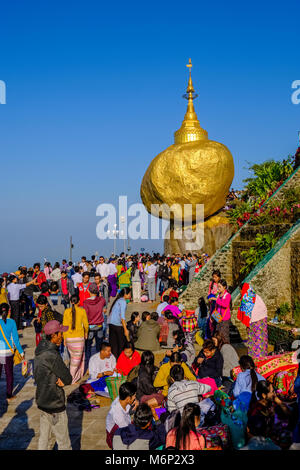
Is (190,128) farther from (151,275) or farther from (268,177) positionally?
(151,275)

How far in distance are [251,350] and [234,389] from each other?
3.33 metres

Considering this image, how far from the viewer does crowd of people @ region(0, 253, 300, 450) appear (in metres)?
4.47

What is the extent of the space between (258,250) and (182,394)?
350 inches

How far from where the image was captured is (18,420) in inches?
267

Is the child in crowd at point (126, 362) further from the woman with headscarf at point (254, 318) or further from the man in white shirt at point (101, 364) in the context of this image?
Answer: the woman with headscarf at point (254, 318)

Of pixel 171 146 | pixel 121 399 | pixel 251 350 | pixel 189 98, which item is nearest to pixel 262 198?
pixel 251 350

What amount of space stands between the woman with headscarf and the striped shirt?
328 cm

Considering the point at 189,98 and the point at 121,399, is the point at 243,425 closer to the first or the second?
the point at 121,399

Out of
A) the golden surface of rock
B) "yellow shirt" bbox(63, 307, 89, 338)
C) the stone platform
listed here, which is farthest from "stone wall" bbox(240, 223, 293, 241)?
the golden surface of rock

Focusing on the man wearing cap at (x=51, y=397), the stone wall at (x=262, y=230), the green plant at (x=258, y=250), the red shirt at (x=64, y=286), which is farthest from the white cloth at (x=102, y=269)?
the man wearing cap at (x=51, y=397)

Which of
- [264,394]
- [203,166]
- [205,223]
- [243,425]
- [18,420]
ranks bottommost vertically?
[18,420]

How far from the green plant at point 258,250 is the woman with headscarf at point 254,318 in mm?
4809

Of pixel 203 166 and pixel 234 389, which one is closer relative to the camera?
pixel 234 389

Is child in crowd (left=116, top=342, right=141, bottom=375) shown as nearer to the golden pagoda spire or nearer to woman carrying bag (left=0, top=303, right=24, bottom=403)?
woman carrying bag (left=0, top=303, right=24, bottom=403)
